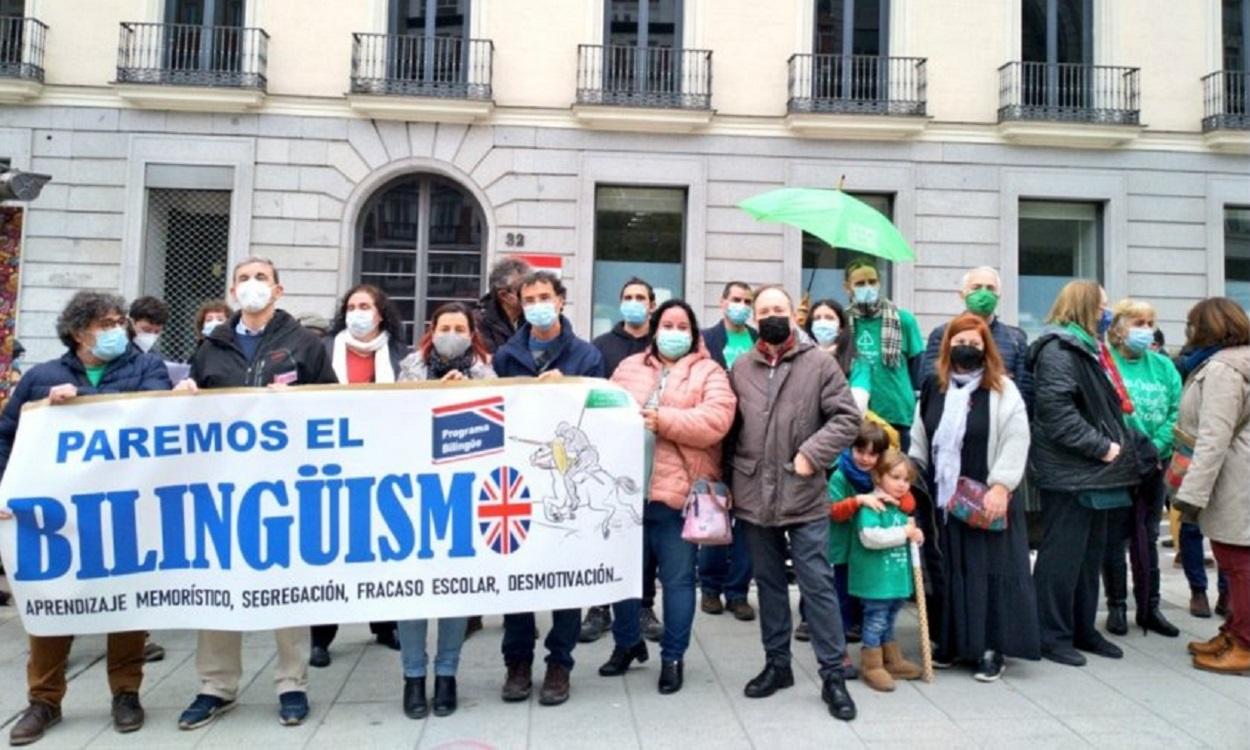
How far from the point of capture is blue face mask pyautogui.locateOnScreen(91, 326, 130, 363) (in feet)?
13.3

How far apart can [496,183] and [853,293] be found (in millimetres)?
8443

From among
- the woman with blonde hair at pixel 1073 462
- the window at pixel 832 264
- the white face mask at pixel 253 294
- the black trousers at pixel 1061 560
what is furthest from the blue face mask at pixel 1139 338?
the window at pixel 832 264

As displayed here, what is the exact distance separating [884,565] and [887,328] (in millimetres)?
2080

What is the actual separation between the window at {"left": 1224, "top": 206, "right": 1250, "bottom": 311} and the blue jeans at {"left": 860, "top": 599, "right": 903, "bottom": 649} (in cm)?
1342

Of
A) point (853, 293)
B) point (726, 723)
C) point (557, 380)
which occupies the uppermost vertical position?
point (853, 293)

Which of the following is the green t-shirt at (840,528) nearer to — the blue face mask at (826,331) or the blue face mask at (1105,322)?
the blue face mask at (826,331)

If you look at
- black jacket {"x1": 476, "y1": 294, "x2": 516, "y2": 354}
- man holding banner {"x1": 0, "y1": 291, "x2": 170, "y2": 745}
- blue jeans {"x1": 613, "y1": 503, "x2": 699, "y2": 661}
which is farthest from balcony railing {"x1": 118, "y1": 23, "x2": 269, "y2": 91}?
blue jeans {"x1": 613, "y1": 503, "x2": 699, "y2": 661}

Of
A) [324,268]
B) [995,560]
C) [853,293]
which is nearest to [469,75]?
[324,268]

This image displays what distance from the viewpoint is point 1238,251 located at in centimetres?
1413

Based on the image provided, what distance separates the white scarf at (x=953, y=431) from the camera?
454 centimetres

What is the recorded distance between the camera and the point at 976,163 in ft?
44.3

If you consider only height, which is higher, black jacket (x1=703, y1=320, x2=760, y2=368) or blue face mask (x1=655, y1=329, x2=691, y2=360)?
black jacket (x1=703, y1=320, x2=760, y2=368)

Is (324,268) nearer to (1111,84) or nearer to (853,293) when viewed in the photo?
(853,293)

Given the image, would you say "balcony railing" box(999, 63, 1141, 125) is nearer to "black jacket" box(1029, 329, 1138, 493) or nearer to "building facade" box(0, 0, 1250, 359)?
"building facade" box(0, 0, 1250, 359)
